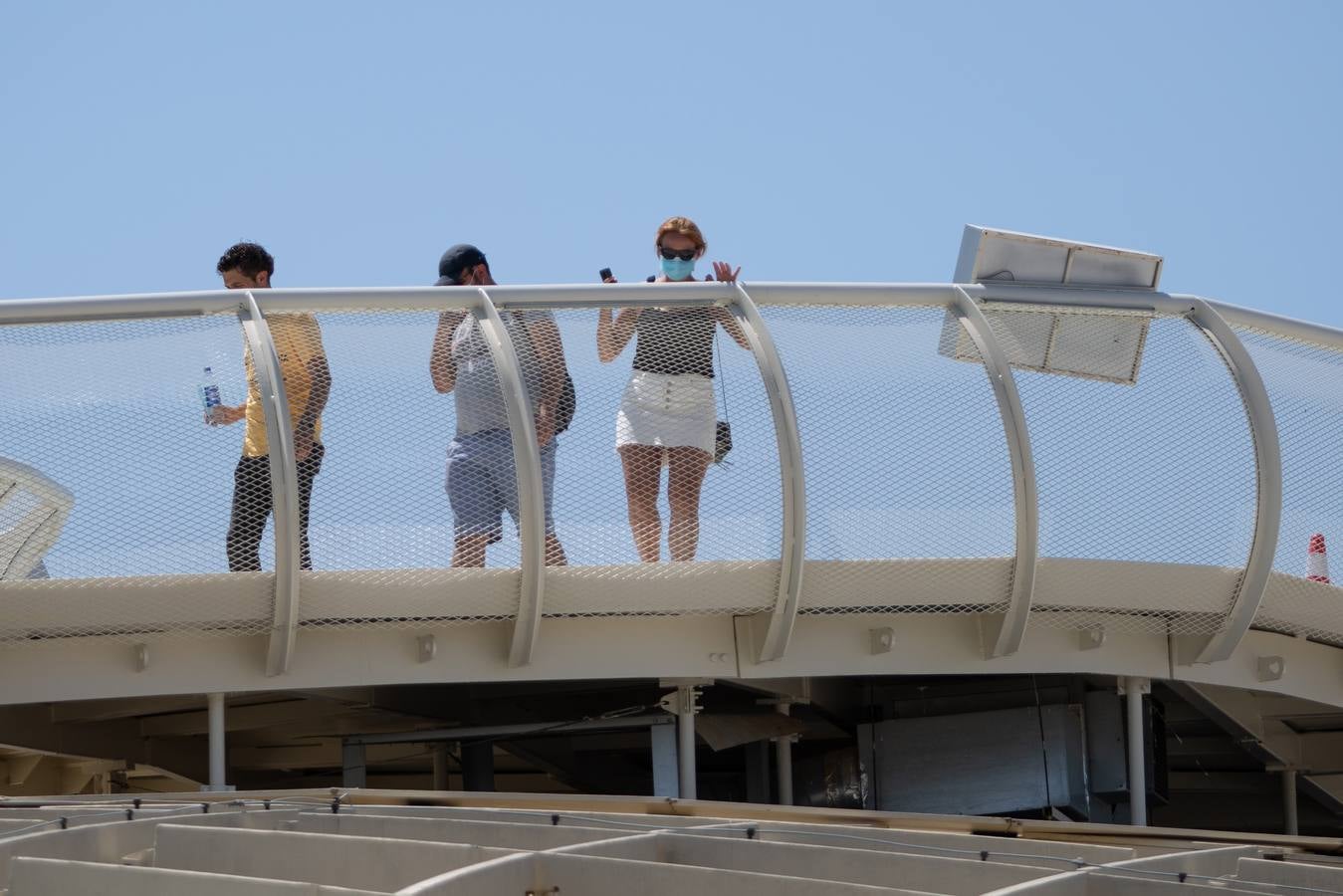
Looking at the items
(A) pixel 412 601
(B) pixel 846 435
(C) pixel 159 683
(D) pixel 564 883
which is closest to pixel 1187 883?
(D) pixel 564 883

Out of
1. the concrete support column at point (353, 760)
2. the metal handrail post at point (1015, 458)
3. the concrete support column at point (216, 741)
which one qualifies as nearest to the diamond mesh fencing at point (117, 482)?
the concrete support column at point (216, 741)

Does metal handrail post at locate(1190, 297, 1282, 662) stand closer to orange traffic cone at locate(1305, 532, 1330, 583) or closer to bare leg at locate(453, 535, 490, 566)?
orange traffic cone at locate(1305, 532, 1330, 583)

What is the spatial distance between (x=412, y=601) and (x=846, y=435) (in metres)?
2.50

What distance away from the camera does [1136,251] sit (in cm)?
1180

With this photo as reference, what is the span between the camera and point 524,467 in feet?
35.2

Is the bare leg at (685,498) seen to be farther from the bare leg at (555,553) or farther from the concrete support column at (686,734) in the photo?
the concrete support column at (686,734)

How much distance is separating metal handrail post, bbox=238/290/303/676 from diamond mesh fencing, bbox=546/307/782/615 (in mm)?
1384

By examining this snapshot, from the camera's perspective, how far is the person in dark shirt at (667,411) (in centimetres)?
1081

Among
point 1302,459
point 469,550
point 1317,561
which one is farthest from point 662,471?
point 1317,561

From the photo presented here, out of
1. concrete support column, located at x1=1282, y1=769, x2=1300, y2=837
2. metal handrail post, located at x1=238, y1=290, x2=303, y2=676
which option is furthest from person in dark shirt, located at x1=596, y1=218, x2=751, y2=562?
concrete support column, located at x1=1282, y1=769, x2=1300, y2=837

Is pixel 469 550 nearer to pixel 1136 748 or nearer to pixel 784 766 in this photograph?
pixel 784 766

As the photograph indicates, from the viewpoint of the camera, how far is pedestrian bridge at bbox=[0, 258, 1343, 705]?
34.7ft

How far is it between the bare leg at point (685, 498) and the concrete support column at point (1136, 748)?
124 inches

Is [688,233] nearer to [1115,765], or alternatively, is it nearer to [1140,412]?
[1140,412]
